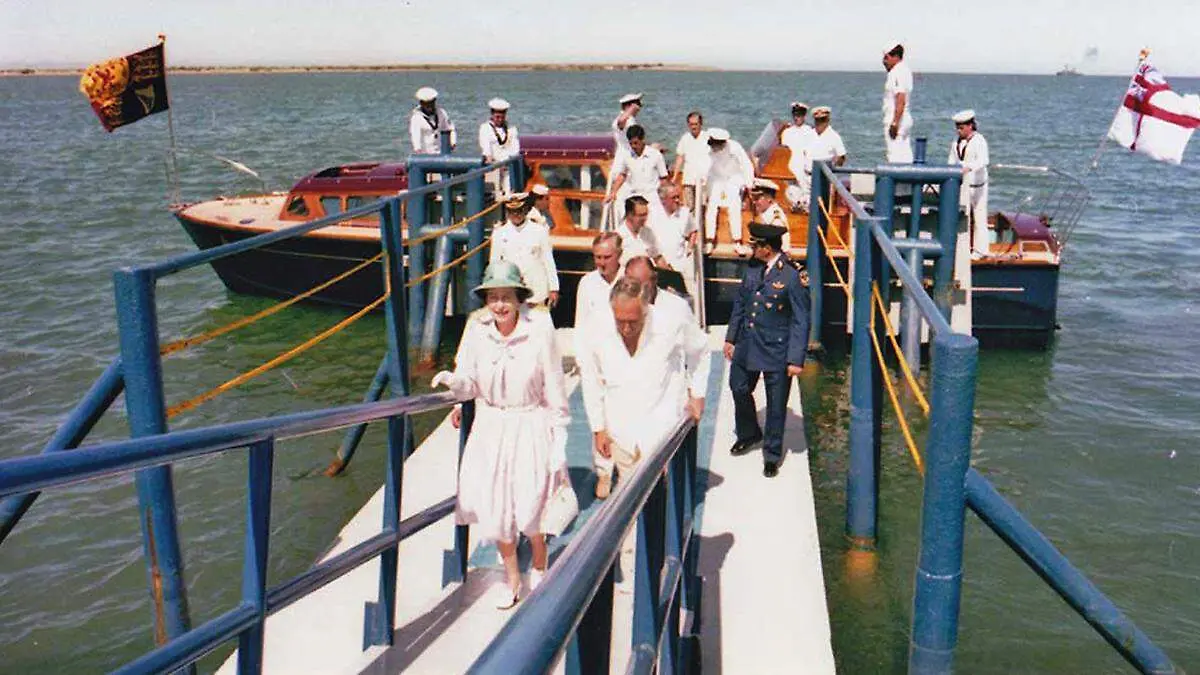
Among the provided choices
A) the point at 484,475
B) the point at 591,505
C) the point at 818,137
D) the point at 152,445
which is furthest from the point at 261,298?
the point at 152,445

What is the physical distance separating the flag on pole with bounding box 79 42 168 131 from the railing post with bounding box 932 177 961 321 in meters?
8.70

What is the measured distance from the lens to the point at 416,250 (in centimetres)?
1184

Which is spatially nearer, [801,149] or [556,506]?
[556,506]

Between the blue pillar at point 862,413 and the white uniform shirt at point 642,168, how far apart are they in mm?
4923

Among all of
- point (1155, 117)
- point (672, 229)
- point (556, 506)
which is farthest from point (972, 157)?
point (556, 506)

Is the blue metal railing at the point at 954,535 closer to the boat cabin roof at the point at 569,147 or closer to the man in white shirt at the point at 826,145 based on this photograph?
the man in white shirt at the point at 826,145

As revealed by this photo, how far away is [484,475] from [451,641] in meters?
0.71

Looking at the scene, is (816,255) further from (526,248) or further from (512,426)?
(512,426)

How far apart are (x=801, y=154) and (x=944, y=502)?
969 cm

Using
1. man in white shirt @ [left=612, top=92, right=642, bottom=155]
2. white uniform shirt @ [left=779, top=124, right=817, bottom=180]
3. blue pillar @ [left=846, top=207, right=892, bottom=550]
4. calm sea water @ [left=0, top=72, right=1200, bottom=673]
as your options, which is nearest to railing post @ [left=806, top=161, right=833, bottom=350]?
calm sea water @ [left=0, top=72, right=1200, bottom=673]

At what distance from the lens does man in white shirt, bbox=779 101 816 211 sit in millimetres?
12430

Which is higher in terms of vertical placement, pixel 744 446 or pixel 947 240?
pixel 947 240

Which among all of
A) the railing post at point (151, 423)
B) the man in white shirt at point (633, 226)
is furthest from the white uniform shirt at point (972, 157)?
the railing post at point (151, 423)

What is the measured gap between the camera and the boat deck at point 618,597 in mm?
4191
